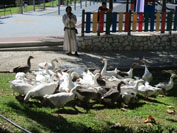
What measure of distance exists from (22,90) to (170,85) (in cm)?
A: 397

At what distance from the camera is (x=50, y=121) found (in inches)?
261

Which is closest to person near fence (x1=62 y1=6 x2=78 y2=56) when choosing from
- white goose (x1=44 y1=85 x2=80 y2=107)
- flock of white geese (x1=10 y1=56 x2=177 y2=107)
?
flock of white geese (x1=10 y1=56 x2=177 y2=107)

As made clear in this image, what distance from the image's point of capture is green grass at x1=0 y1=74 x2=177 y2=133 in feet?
20.7

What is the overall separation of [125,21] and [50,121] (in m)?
9.34

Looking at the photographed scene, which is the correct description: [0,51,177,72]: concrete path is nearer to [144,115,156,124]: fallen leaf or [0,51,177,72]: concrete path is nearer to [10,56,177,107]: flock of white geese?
[10,56,177,107]: flock of white geese

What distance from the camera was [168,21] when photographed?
1550cm

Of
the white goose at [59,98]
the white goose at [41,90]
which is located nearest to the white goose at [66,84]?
the white goose at [41,90]

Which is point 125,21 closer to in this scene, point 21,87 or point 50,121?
point 21,87

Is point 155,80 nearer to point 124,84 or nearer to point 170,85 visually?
point 170,85

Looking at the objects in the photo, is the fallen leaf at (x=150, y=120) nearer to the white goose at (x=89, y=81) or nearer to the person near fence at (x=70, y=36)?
the white goose at (x=89, y=81)

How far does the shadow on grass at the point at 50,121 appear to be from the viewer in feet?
20.7

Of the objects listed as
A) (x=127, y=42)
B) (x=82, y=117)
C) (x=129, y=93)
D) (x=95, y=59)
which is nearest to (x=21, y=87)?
(x=82, y=117)

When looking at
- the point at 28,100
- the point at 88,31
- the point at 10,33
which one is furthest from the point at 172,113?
the point at 10,33

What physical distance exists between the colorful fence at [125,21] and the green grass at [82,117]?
22.8 feet
